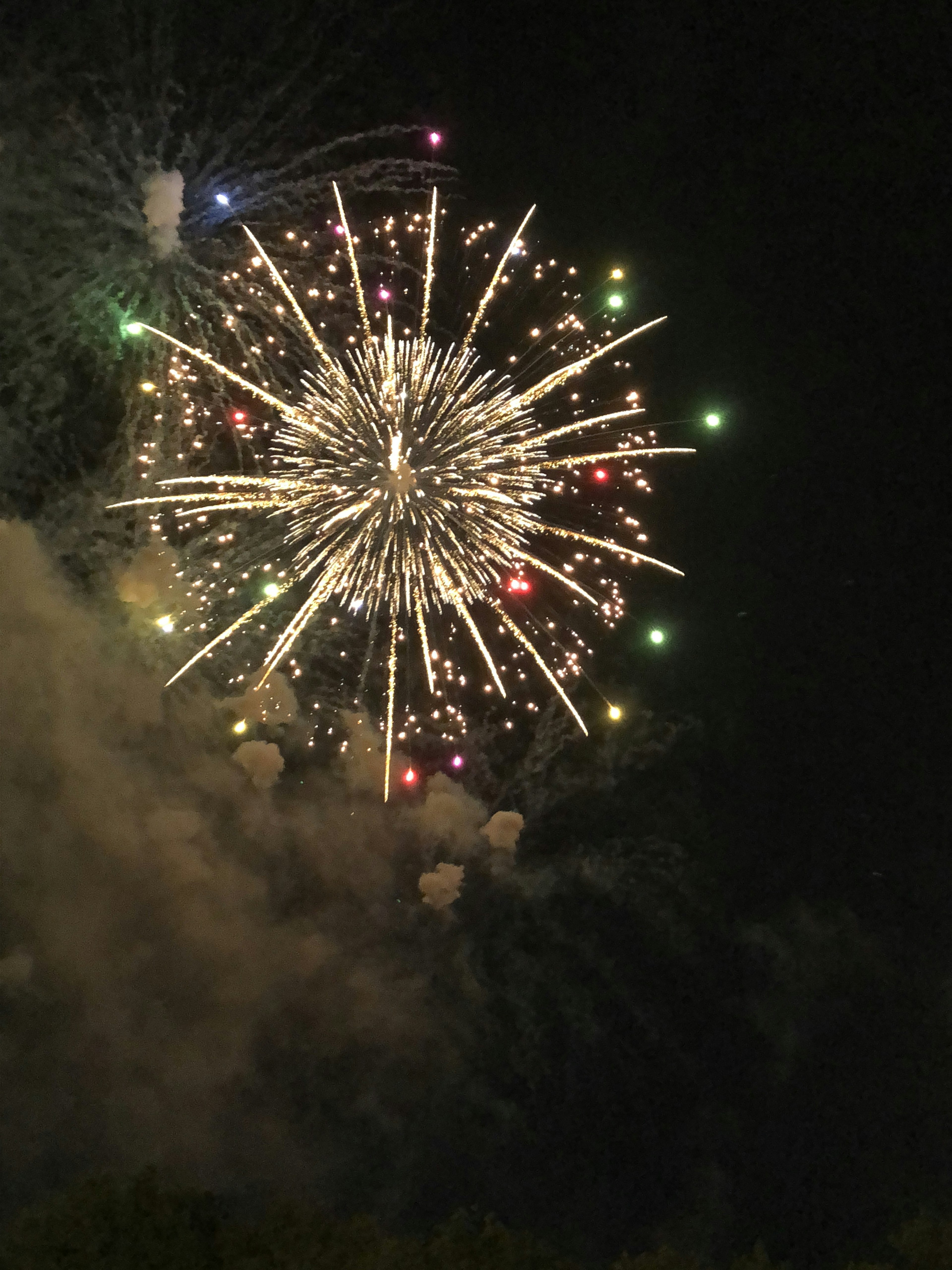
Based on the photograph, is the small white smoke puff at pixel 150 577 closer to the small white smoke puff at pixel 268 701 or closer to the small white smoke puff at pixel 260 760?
the small white smoke puff at pixel 268 701

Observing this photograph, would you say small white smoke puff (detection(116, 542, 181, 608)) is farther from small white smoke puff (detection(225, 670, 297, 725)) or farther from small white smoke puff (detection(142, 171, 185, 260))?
small white smoke puff (detection(142, 171, 185, 260))

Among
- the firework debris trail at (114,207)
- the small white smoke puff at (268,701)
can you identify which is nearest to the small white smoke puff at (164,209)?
the firework debris trail at (114,207)

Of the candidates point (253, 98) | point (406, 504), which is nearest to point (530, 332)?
point (406, 504)

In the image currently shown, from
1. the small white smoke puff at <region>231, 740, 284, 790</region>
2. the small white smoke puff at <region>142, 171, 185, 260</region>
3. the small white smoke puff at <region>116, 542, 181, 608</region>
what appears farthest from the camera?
the small white smoke puff at <region>231, 740, 284, 790</region>

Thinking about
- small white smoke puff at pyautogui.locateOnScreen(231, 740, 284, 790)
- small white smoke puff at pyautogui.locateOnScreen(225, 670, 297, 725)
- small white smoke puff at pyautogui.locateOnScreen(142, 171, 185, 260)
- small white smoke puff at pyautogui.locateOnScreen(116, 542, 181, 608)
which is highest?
small white smoke puff at pyautogui.locateOnScreen(142, 171, 185, 260)

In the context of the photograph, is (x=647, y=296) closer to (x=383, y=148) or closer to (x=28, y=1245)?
(x=383, y=148)

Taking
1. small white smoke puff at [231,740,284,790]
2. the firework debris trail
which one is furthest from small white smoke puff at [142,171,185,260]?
small white smoke puff at [231,740,284,790]
